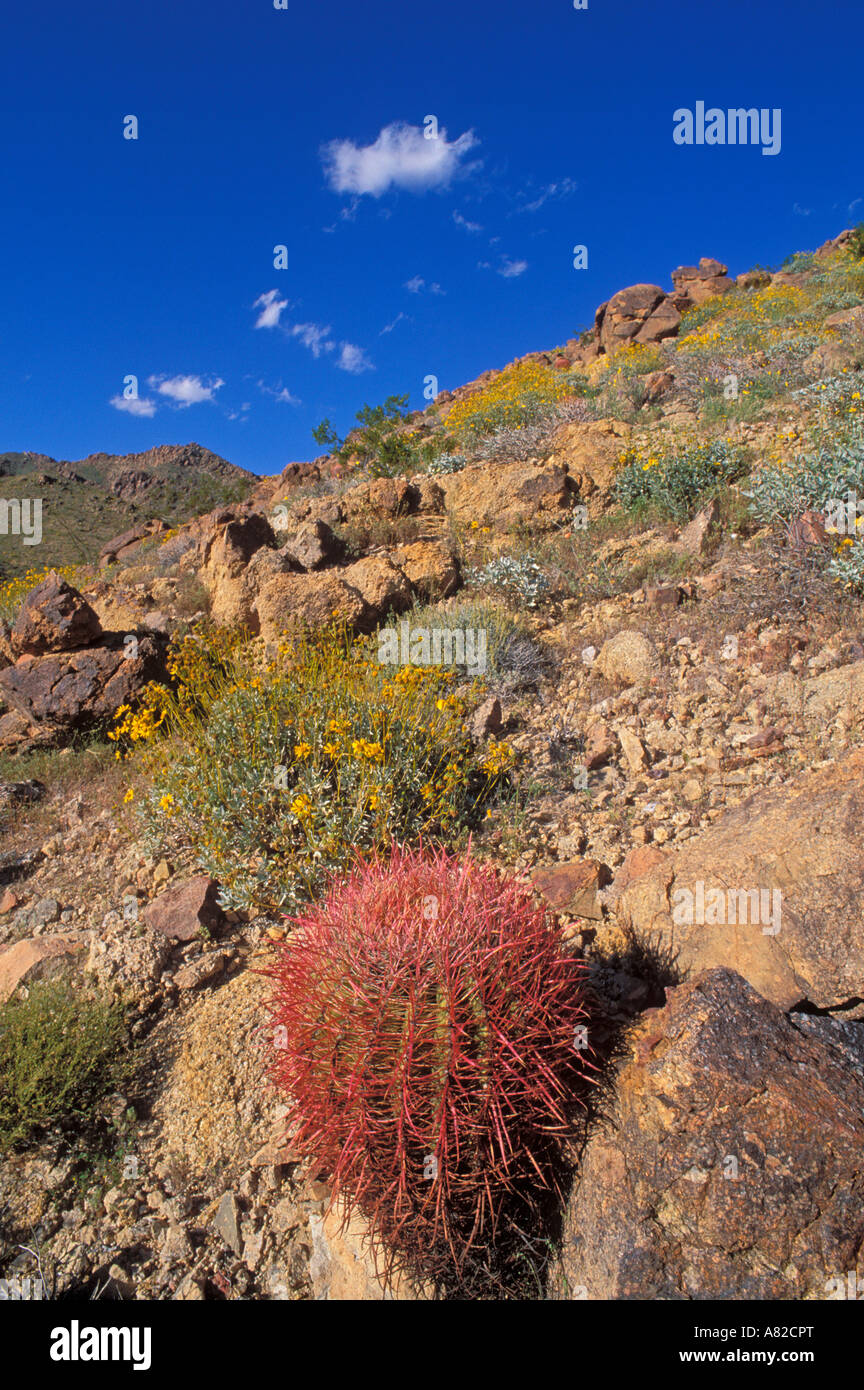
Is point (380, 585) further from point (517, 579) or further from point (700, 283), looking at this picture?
point (700, 283)

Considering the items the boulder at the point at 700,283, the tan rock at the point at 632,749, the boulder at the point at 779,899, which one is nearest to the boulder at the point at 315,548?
the tan rock at the point at 632,749

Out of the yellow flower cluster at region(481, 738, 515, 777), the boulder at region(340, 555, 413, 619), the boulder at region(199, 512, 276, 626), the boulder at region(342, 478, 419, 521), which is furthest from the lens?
the boulder at region(342, 478, 419, 521)

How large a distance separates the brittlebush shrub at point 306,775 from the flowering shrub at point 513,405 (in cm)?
861

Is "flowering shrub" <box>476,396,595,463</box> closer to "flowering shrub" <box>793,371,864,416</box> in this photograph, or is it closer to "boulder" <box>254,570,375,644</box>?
"flowering shrub" <box>793,371,864,416</box>

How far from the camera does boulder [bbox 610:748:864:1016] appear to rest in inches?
88.0

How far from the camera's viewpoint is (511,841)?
3547 millimetres

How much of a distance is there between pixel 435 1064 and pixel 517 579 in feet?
17.2

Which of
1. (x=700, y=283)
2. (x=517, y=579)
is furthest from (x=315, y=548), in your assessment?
(x=700, y=283)

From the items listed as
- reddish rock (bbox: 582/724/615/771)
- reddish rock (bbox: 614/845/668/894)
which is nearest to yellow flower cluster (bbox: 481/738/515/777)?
reddish rock (bbox: 582/724/615/771)

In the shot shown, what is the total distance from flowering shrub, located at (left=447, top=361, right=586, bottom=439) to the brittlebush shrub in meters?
8.61

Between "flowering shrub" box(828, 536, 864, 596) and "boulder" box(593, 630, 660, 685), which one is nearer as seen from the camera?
"flowering shrub" box(828, 536, 864, 596)

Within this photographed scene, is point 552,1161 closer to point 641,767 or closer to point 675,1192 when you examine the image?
point 675,1192

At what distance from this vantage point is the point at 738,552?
18.7ft

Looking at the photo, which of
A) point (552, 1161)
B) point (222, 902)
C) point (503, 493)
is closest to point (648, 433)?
point (503, 493)
